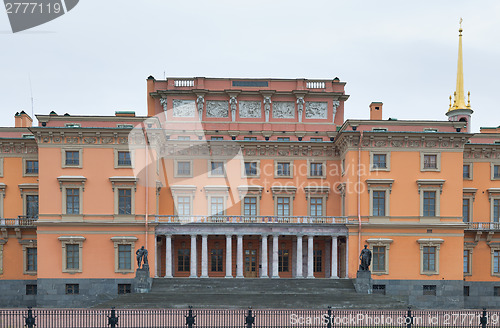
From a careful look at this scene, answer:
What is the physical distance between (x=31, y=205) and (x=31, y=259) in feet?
16.1

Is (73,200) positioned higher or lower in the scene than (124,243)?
higher

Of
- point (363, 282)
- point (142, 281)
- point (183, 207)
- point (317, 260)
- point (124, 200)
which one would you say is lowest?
point (363, 282)

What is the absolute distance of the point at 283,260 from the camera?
157 feet

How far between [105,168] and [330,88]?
23866 mm

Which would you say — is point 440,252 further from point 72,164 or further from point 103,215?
point 72,164

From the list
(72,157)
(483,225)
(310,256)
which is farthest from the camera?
(483,225)

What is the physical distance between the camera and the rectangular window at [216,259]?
47688 millimetres

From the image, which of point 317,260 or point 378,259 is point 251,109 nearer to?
point 317,260

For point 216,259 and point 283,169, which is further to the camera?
point 283,169

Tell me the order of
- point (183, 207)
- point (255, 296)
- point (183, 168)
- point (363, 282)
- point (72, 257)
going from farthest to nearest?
point (183, 168) < point (183, 207) < point (72, 257) < point (363, 282) < point (255, 296)

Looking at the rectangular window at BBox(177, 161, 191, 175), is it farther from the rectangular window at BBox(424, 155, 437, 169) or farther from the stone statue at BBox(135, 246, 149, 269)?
the rectangular window at BBox(424, 155, 437, 169)

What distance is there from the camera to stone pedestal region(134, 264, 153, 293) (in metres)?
40.6

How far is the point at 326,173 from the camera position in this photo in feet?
158

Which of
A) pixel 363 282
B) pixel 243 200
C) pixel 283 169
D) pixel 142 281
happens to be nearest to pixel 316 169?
pixel 283 169
